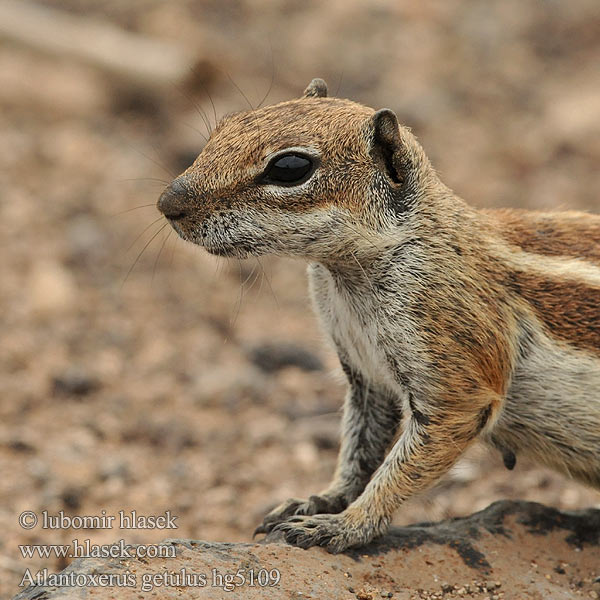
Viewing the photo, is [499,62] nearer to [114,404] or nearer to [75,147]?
[75,147]

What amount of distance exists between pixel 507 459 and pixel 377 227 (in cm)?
146

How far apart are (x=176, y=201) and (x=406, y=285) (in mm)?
1175

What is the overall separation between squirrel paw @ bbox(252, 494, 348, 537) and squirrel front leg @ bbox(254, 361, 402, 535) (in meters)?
0.02

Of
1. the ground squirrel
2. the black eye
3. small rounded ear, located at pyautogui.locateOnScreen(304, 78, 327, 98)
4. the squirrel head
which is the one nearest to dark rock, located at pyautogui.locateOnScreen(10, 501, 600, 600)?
the ground squirrel

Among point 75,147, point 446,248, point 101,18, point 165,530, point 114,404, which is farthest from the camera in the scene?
point 101,18

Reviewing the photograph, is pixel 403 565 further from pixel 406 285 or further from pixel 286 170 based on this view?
pixel 286 170

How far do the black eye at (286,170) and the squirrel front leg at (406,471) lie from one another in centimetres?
127

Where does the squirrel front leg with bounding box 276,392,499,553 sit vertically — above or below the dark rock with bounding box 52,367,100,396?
below

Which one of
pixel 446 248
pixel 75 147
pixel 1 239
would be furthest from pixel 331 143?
pixel 75 147

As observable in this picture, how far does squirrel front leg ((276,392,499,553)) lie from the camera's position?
4410 mm

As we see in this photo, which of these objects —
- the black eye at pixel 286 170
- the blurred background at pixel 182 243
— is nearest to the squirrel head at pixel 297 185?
the black eye at pixel 286 170

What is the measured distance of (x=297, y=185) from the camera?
168 inches

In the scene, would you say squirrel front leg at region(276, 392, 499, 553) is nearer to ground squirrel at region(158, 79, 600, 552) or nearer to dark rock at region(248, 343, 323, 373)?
ground squirrel at region(158, 79, 600, 552)

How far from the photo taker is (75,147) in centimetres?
1041
